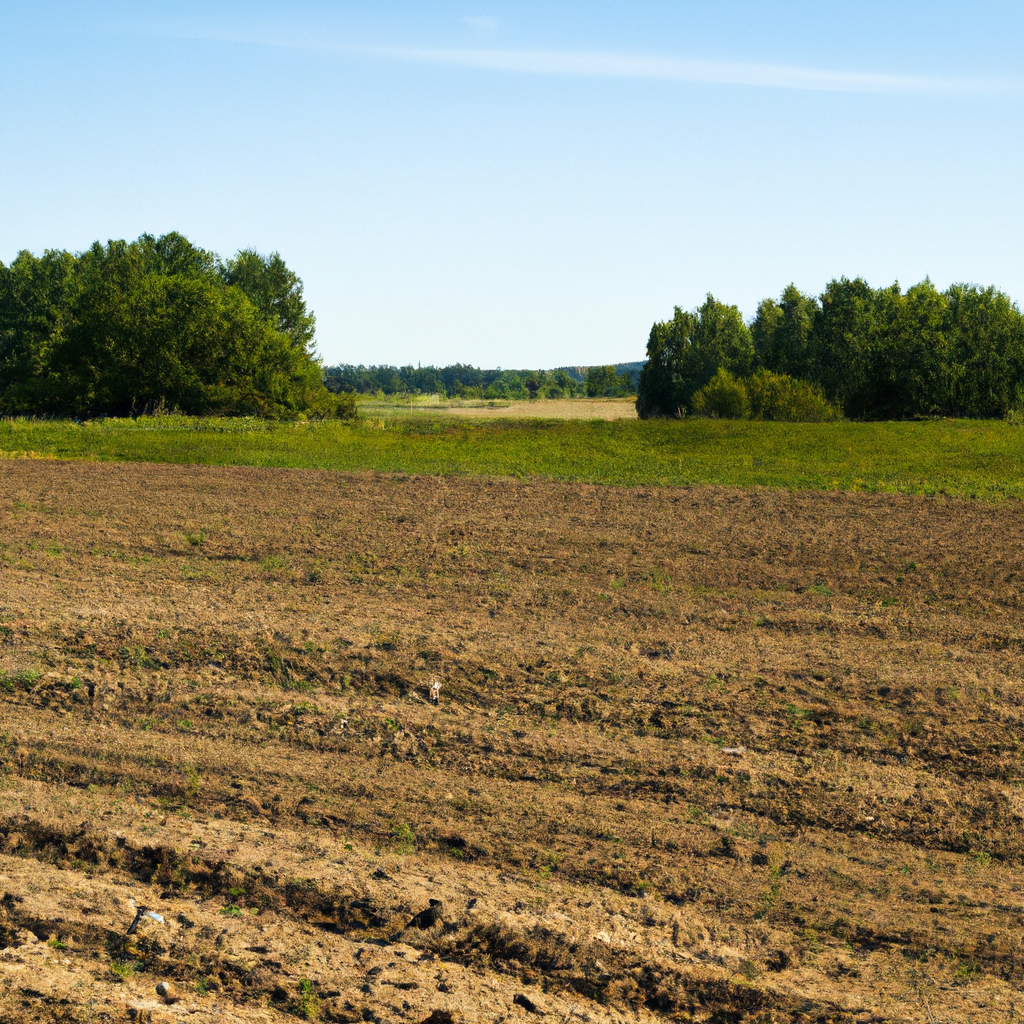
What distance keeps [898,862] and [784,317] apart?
79.6 metres

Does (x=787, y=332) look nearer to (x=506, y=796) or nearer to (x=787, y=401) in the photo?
(x=787, y=401)

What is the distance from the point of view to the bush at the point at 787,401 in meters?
52.0

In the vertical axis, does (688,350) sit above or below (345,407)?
above

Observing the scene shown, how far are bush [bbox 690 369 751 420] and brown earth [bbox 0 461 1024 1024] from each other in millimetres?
39907

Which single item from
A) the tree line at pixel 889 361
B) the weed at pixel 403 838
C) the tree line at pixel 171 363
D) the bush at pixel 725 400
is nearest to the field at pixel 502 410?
the bush at pixel 725 400

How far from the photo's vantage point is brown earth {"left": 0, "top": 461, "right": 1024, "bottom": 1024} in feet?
15.8

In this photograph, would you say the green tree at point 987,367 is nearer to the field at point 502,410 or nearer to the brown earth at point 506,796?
the field at point 502,410

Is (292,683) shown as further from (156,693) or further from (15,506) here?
(15,506)

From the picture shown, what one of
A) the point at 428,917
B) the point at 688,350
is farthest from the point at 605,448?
the point at 688,350

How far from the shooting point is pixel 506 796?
6.91m

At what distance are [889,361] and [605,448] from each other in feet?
92.0

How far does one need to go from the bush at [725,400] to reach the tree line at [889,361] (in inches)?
2.3

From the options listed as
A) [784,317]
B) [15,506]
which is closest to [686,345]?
[784,317]

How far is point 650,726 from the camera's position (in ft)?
27.3
